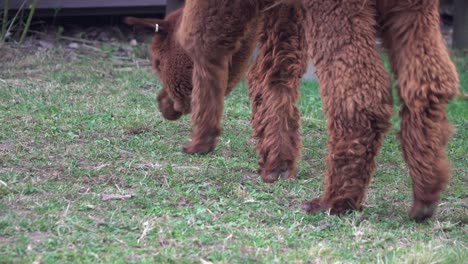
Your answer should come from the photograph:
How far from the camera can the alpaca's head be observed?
5.78m

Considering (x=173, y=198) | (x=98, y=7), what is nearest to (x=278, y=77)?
(x=173, y=198)

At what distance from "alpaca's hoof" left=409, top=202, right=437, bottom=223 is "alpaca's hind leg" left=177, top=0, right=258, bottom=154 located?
158 cm

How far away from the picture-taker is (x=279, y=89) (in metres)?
4.84

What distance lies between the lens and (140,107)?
22.9ft

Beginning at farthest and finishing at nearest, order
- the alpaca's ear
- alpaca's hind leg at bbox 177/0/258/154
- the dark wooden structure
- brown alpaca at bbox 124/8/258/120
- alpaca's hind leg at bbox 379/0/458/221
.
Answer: the dark wooden structure → the alpaca's ear → brown alpaca at bbox 124/8/258/120 → alpaca's hind leg at bbox 177/0/258/154 → alpaca's hind leg at bbox 379/0/458/221

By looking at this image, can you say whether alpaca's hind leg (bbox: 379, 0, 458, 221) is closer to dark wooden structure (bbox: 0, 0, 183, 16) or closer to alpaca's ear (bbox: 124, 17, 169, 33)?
alpaca's ear (bbox: 124, 17, 169, 33)

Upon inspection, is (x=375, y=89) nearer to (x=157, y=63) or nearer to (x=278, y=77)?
(x=278, y=77)

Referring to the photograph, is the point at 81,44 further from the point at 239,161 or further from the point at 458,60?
the point at 239,161

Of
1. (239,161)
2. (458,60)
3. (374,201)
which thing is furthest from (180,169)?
(458,60)

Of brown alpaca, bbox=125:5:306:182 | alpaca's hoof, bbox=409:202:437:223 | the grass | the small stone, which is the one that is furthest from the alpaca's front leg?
the small stone

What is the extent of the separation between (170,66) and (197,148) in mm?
749

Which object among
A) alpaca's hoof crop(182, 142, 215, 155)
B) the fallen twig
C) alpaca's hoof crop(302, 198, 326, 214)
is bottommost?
alpaca's hoof crop(182, 142, 215, 155)

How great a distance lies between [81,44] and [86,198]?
5944 mm

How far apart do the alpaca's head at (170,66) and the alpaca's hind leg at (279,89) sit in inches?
39.8
